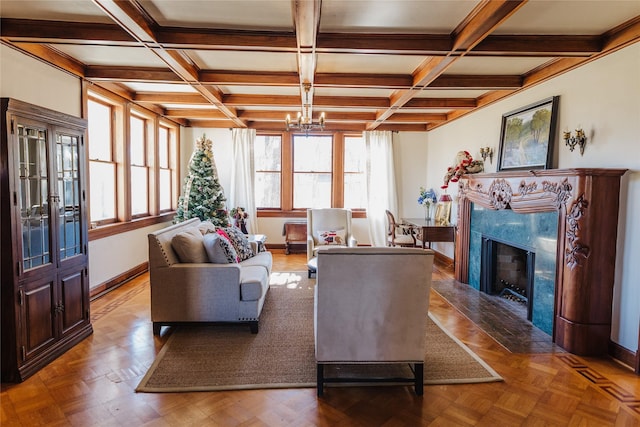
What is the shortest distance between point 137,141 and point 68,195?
2925mm

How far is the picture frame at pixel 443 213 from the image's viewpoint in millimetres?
6387

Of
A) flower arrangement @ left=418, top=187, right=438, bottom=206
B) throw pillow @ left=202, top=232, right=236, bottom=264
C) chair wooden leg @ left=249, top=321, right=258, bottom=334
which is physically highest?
flower arrangement @ left=418, top=187, right=438, bottom=206

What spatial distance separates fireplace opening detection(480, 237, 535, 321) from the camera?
4.61 metres

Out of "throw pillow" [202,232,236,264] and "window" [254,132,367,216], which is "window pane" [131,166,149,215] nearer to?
"window" [254,132,367,216]

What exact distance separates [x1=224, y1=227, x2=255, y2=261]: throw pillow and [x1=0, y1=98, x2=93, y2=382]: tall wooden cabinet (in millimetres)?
1513

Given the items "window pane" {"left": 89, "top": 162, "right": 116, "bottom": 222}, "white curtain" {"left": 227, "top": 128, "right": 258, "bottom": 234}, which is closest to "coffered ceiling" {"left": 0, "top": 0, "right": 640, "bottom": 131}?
"window pane" {"left": 89, "top": 162, "right": 116, "bottom": 222}

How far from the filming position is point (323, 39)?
3.00 metres

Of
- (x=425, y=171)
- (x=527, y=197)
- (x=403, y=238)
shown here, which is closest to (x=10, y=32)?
(x=527, y=197)

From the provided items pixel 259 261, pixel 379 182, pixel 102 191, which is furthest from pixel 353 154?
pixel 102 191

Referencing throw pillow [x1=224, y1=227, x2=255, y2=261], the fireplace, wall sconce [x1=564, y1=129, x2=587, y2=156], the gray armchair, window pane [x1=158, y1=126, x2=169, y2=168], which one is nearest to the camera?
the gray armchair

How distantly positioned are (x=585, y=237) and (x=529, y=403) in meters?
1.50

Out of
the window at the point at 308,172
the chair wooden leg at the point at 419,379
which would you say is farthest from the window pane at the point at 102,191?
the chair wooden leg at the point at 419,379

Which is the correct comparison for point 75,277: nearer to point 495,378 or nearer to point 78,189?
point 78,189

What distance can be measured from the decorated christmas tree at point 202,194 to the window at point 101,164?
120 centimetres
